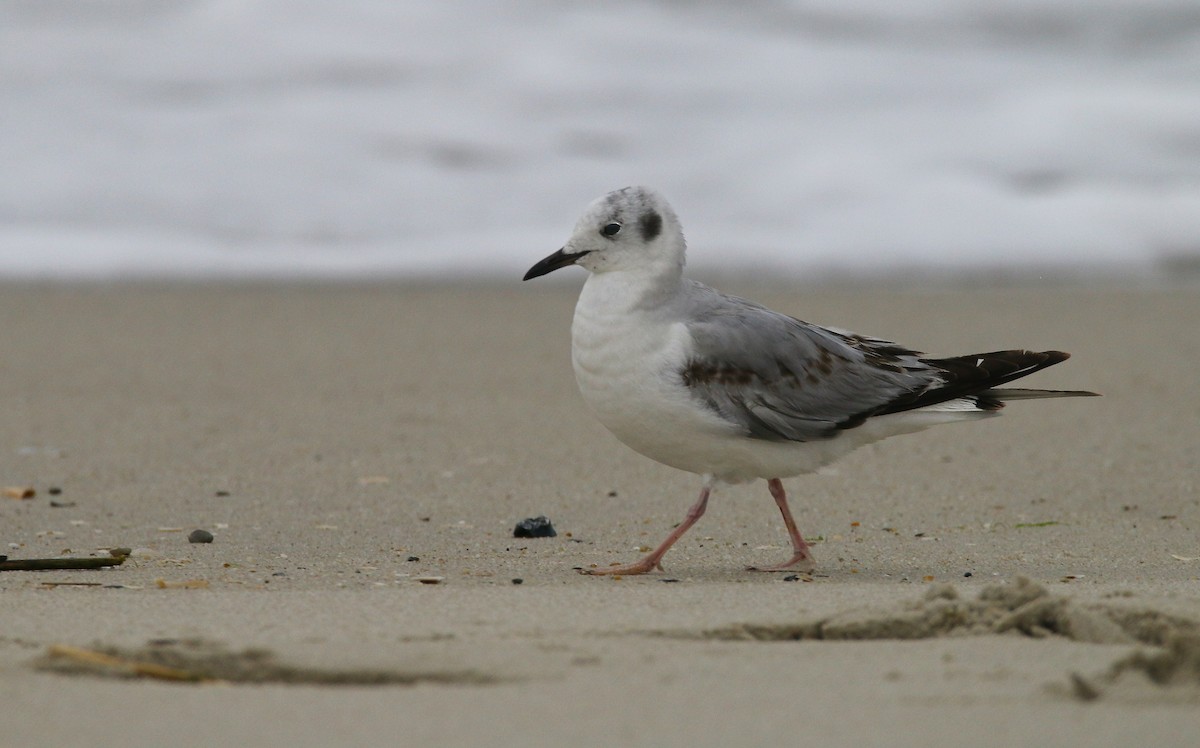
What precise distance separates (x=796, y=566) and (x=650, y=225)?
1089mm

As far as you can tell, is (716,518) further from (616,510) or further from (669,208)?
(669,208)

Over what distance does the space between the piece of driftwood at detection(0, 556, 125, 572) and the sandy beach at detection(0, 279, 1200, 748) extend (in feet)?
0.10

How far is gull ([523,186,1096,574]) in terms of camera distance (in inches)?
167

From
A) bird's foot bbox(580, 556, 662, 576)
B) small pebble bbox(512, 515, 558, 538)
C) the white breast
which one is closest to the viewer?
bird's foot bbox(580, 556, 662, 576)

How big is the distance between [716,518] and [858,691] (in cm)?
265

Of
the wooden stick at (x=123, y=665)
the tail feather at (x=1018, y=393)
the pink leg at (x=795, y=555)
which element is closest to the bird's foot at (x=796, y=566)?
the pink leg at (x=795, y=555)

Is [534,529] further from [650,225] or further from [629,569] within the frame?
[650,225]

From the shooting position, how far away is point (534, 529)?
4.90 metres

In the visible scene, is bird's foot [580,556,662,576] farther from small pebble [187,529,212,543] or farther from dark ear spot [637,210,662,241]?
small pebble [187,529,212,543]

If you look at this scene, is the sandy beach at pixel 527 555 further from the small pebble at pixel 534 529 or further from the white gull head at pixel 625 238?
the white gull head at pixel 625 238

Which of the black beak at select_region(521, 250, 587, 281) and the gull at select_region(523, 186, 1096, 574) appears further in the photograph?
the black beak at select_region(521, 250, 587, 281)

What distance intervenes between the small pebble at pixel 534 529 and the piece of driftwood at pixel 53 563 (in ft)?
4.32

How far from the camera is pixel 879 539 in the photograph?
4.88m

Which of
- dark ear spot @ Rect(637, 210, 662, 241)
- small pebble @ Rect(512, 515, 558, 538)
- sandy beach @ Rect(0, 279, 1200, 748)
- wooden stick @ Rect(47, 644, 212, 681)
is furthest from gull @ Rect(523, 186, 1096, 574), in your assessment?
wooden stick @ Rect(47, 644, 212, 681)
